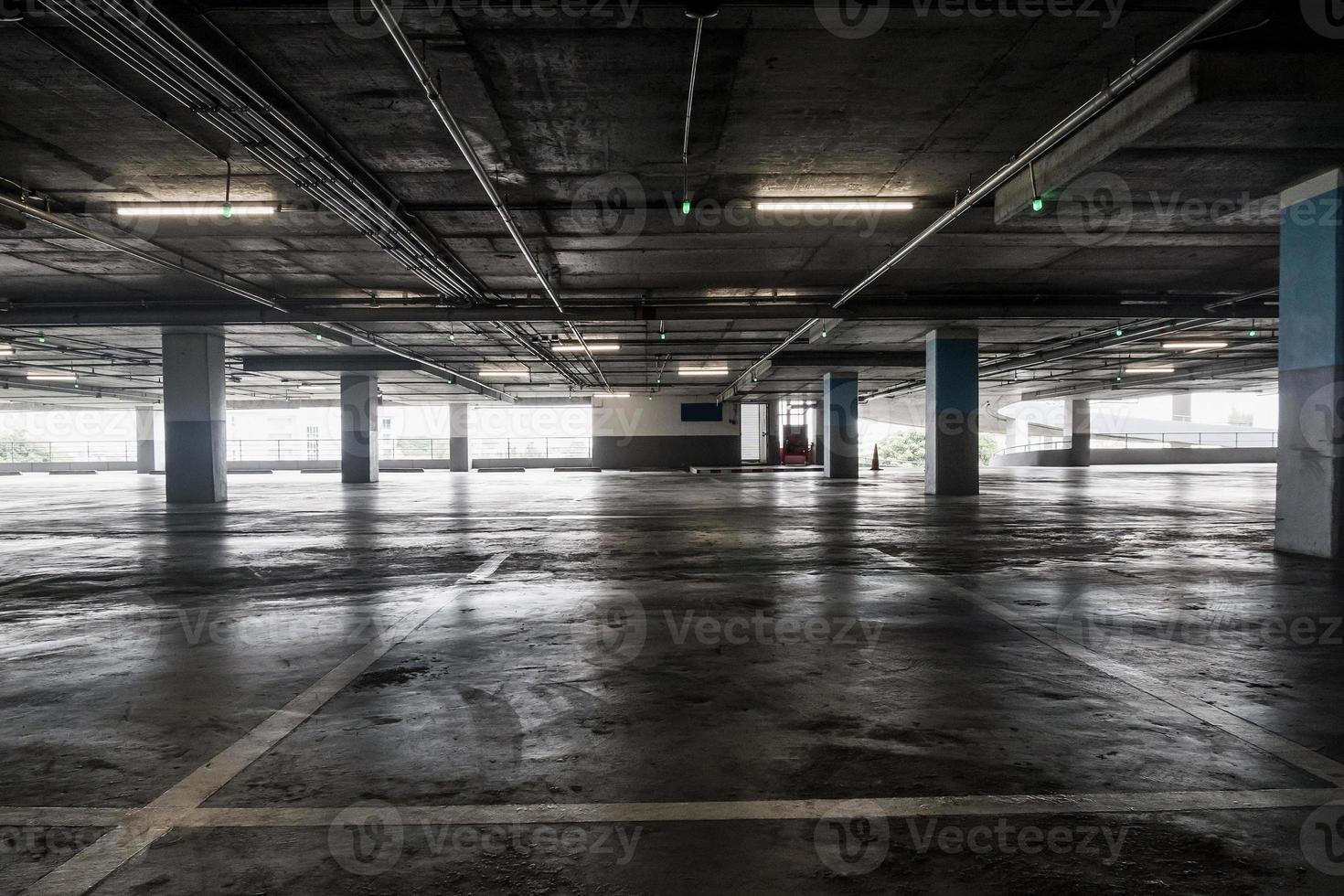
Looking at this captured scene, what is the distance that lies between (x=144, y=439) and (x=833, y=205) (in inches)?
1880

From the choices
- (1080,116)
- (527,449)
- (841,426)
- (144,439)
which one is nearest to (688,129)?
(1080,116)

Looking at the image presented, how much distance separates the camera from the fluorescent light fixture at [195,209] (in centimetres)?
978

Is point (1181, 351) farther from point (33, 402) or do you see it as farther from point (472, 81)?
point (33, 402)

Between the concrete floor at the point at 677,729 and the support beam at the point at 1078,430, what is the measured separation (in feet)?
130

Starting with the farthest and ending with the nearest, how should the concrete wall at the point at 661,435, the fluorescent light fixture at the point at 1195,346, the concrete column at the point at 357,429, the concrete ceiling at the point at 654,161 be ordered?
the concrete wall at the point at 661,435, the concrete column at the point at 357,429, the fluorescent light fixture at the point at 1195,346, the concrete ceiling at the point at 654,161

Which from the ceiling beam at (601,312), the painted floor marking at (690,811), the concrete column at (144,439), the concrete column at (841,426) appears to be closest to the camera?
the painted floor marking at (690,811)

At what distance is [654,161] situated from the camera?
29.4ft

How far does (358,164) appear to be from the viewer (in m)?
9.02

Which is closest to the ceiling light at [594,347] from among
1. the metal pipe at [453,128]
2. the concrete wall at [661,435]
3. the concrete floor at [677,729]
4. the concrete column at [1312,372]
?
the metal pipe at [453,128]

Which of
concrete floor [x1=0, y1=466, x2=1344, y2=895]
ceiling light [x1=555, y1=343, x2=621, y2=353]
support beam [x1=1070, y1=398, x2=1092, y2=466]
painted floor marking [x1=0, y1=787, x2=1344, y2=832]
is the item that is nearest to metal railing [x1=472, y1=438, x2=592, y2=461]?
ceiling light [x1=555, y1=343, x2=621, y2=353]

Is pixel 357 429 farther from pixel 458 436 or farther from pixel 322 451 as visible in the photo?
pixel 322 451

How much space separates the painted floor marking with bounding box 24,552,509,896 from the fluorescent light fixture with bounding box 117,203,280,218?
306 inches

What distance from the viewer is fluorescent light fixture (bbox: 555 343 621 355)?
941 inches

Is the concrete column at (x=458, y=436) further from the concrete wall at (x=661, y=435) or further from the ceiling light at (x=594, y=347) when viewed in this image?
the ceiling light at (x=594, y=347)
